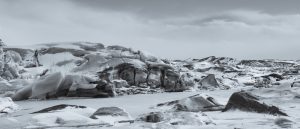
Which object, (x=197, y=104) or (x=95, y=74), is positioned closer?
(x=197, y=104)

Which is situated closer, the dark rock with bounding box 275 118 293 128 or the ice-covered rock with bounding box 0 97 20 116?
the dark rock with bounding box 275 118 293 128

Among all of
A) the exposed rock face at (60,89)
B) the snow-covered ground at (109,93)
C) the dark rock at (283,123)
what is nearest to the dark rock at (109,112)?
the snow-covered ground at (109,93)

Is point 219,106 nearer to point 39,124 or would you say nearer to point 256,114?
point 256,114

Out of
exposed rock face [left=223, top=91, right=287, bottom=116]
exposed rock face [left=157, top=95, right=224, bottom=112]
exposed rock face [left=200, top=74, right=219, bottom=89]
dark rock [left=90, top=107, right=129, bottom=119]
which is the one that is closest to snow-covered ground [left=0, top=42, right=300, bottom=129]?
exposed rock face [left=200, top=74, right=219, bottom=89]

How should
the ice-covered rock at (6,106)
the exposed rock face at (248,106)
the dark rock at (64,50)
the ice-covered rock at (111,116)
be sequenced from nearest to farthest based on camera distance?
1. the ice-covered rock at (111,116)
2. the exposed rock face at (248,106)
3. the ice-covered rock at (6,106)
4. the dark rock at (64,50)

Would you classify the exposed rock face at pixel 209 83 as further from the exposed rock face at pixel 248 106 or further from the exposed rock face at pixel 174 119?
the exposed rock face at pixel 174 119

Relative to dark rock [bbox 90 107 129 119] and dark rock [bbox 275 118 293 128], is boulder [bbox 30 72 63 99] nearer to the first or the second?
Result: dark rock [bbox 90 107 129 119]

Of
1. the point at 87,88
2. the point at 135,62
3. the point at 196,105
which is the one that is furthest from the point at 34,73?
the point at 196,105

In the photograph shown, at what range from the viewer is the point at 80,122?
12.8 metres

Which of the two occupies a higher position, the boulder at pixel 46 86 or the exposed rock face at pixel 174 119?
the exposed rock face at pixel 174 119

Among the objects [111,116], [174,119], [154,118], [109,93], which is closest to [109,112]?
[111,116]

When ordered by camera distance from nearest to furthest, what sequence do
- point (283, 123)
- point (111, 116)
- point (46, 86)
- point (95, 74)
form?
point (283, 123)
point (111, 116)
point (46, 86)
point (95, 74)

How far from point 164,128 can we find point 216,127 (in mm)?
1748

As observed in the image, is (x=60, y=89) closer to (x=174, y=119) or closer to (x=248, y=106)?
(x=248, y=106)
